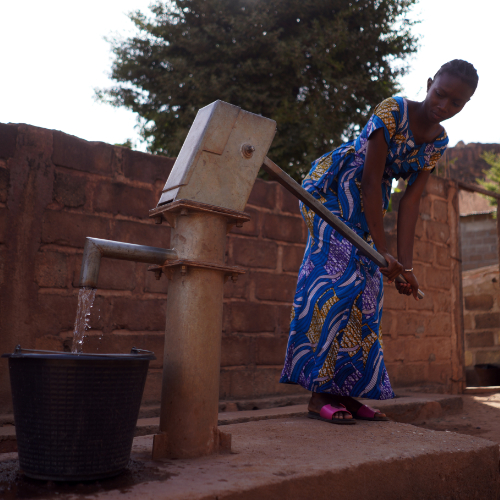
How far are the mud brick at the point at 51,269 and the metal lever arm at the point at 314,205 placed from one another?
4.75ft

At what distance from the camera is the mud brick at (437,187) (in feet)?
15.7

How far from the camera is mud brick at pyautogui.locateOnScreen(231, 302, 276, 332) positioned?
3369mm

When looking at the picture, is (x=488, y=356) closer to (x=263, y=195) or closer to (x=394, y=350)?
(x=394, y=350)

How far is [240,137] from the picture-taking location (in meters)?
1.60

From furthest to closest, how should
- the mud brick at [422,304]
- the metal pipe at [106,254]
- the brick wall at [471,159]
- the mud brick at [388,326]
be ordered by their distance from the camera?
the brick wall at [471,159] → the mud brick at [422,304] → the mud brick at [388,326] → the metal pipe at [106,254]

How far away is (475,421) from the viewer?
3.39 m

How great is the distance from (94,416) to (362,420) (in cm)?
133

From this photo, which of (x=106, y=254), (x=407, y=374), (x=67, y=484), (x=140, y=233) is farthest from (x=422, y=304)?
(x=67, y=484)

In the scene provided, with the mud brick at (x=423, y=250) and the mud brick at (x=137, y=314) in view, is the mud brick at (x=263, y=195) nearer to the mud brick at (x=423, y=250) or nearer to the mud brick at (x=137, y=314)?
the mud brick at (x=137, y=314)

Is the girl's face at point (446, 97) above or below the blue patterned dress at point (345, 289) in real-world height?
above

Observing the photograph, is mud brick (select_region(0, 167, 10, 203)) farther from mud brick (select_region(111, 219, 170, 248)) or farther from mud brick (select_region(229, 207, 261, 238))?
mud brick (select_region(229, 207, 261, 238))

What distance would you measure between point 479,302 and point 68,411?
23.4 ft

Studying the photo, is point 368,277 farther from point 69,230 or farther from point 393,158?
point 69,230

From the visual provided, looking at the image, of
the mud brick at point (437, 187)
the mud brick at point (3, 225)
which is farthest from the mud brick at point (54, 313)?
the mud brick at point (437, 187)
